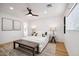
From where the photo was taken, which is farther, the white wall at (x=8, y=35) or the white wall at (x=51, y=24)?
the white wall at (x=51, y=24)

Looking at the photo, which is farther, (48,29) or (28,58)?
(48,29)

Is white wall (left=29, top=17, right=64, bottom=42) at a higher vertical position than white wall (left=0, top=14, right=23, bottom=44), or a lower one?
higher

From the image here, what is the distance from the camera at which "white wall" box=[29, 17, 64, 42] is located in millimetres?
4918

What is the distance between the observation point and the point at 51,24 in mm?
5207

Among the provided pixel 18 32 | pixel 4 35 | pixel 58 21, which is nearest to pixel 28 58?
pixel 4 35

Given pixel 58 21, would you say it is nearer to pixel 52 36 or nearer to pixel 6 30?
pixel 52 36

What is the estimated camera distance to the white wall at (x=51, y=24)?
4.92 meters

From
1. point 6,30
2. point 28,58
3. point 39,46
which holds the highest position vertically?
point 6,30

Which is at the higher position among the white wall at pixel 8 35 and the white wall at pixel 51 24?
the white wall at pixel 51 24

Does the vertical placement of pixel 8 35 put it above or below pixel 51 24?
below

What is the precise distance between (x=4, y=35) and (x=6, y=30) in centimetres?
36

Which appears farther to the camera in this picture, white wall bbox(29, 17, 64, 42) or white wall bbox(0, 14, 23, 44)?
white wall bbox(29, 17, 64, 42)

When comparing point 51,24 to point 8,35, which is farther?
point 51,24

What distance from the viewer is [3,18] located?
392 cm
